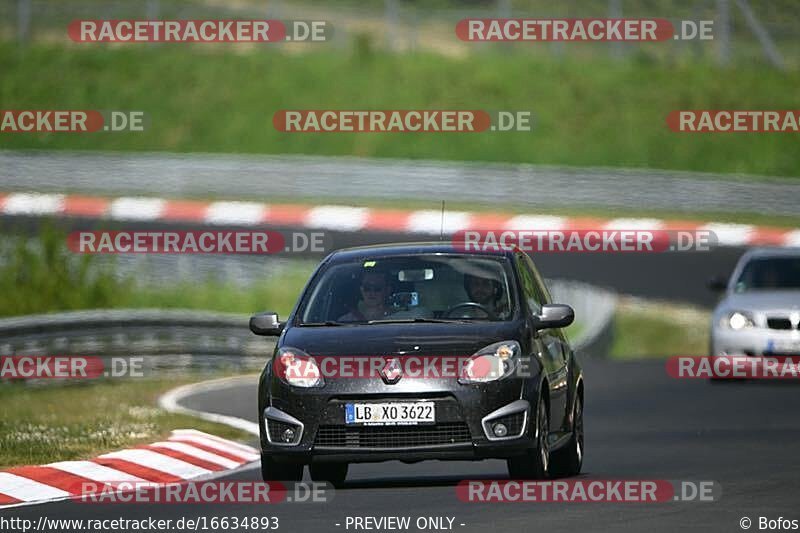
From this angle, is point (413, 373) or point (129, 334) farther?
point (129, 334)

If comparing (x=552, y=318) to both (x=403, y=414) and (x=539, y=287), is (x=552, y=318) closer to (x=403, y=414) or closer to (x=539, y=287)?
(x=539, y=287)

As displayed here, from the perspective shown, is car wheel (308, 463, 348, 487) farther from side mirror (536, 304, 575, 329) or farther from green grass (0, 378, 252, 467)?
green grass (0, 378, 252, 467)

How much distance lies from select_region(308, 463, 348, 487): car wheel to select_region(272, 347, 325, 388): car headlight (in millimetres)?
888

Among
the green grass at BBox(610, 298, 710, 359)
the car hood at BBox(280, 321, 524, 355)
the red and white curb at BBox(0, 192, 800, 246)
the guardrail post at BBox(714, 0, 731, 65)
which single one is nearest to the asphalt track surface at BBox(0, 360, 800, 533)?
the car hood at BBox(280, 321, 524, 355)

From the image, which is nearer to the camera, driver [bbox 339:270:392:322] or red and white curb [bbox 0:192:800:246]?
driver [bbox 339:270:392:322]

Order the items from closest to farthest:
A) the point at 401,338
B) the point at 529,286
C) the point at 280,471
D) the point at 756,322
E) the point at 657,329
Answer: the point at 401,338
the point at 280,471
the point at 529,286
the point at 756,322
the point at 657,329

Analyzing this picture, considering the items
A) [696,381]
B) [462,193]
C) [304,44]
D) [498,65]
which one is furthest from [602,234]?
[304,44]

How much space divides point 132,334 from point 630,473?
1070 centimetres

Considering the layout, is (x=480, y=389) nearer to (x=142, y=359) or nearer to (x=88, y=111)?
(x=142, y=359)

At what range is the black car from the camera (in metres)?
12.0

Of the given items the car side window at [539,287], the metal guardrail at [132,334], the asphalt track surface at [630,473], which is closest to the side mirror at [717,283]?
the asphalt track surface at [630,473]

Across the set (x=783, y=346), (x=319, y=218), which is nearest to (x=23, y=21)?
(x=319, y=218)

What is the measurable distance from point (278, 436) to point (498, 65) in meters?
36.3

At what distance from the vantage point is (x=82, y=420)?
18266 mm
